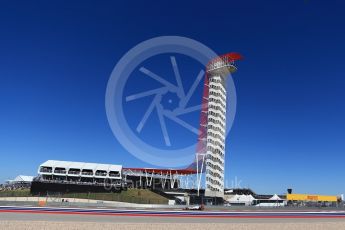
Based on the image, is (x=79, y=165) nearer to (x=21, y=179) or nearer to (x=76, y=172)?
(x=76, y=172)

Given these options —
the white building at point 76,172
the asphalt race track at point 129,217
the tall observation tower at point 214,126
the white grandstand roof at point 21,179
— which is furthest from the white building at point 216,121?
the asphalt race track at point 129,217

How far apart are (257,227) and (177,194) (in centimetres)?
9095

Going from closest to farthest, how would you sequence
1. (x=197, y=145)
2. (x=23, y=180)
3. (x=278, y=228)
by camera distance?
(x=278, y=228), (x=197, y=145), (x=23, y=180)

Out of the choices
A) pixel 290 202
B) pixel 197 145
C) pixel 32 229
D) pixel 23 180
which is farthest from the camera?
pixel 23 180

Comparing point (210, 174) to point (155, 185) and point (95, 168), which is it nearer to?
point (155, 185)

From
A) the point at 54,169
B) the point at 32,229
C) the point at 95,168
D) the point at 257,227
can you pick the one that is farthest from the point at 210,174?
the point at 32,229

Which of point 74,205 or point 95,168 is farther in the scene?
point 95,168

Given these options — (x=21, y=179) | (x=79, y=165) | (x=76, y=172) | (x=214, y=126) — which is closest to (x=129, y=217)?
(x=76, y=172)

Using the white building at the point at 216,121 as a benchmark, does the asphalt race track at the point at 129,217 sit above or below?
below

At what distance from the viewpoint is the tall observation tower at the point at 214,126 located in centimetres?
13062

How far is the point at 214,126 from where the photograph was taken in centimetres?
13225

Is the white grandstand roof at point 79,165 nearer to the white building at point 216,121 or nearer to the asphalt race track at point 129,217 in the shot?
the white building at point 216,121

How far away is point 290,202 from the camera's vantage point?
11856 centimetres

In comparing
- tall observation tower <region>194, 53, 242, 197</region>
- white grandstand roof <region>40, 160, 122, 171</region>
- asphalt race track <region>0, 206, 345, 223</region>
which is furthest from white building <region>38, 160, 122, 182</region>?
asphalt race track <region>0, 206, 345, 223</region>
